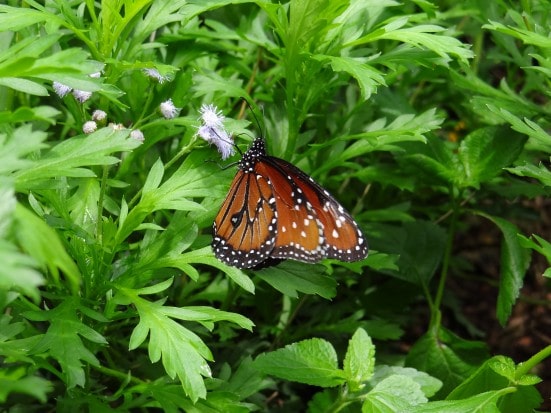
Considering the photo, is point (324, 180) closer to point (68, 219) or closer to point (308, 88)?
point (308, 88)

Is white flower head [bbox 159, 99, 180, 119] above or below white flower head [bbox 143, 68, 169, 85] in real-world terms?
below

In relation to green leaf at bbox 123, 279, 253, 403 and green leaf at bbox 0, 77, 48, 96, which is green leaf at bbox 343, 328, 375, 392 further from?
green leaf at bbox 0, 77, 48, 96

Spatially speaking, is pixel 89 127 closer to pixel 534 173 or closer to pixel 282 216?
pixel 282 216

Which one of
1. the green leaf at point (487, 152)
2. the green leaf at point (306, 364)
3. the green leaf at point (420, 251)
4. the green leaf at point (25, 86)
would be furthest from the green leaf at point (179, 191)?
the green leaf at point (420, 251)

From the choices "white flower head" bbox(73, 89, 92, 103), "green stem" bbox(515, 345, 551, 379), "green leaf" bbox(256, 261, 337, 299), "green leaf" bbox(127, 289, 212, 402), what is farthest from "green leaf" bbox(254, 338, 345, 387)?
"white flower head" bbox(73, 89, 92, 103)

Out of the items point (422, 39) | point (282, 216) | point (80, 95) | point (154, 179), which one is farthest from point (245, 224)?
point (422, 39)

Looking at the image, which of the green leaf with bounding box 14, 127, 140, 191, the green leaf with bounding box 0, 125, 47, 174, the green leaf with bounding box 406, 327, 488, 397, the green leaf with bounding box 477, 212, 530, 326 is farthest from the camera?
the green leaf with bounding box 406, 327, 488, 397

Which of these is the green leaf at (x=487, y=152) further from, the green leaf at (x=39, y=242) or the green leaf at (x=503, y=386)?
the green leaf at (x=39, y=242)

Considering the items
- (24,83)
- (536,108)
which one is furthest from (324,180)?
(24,83)

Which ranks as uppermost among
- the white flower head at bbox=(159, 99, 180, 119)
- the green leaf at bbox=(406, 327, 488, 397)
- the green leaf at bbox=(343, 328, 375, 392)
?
the white flower head at bbox=(159, 99, 180, 119)
